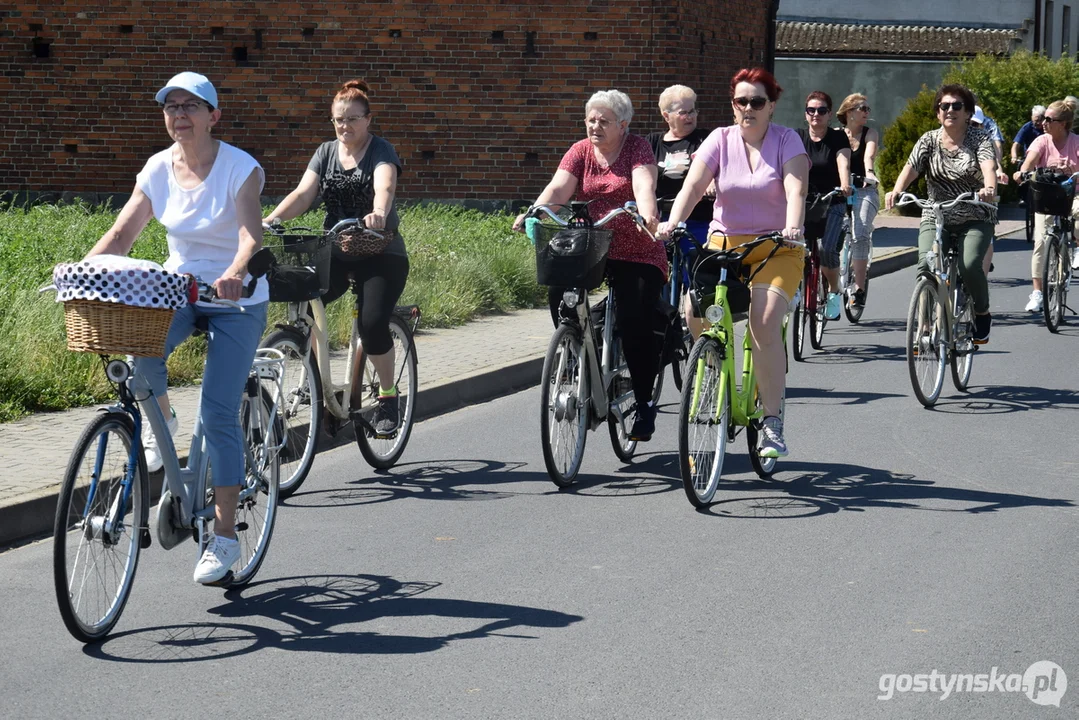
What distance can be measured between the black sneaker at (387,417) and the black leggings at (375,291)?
24 centimetres

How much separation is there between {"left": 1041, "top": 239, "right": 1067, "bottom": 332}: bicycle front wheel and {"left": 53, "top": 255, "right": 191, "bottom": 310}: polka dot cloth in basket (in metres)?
9.90

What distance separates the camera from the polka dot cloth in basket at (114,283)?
4668 mm

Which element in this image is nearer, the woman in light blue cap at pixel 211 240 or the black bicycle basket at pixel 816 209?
the woman in light blue cap at pixel 211 240

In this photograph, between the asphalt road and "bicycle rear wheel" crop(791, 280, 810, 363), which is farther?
"bicycle rear wheel" crop(791, 280, 810, 363)

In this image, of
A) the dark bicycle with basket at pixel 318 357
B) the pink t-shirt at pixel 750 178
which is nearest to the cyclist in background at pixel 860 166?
the pink t-shirt at pixel 750 178

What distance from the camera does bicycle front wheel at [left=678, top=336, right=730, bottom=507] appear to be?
6570 millimetres

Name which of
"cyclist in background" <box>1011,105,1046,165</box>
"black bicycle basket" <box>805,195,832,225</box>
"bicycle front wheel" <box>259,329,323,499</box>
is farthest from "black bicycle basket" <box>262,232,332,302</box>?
"cyclist in background" <box>1011,105,1046,165</box>

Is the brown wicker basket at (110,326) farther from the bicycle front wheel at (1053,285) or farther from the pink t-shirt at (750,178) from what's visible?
the bicycle front wheel at (1053,285)

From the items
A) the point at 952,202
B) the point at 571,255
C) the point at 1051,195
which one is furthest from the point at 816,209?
the point at 571,255

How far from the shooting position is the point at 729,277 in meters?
7.05

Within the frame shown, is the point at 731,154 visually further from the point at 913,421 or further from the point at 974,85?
the point at 974,85

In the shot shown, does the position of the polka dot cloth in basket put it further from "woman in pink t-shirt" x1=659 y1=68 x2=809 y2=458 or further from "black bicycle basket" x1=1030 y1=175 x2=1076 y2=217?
"black bicycle basket" x1=1030 y1=175 x2=1076 y2=217

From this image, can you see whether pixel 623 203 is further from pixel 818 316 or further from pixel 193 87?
pixel 818 316

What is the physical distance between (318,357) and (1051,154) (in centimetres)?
847
